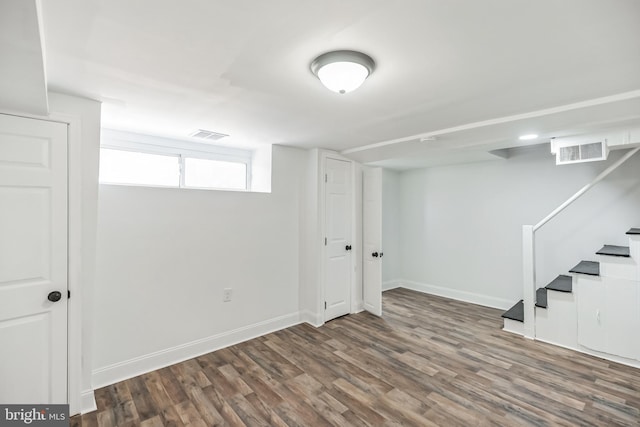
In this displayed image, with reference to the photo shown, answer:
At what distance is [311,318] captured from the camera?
3879 mm

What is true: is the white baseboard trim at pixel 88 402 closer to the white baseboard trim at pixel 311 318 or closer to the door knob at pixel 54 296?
the door knob at pixel 54 296

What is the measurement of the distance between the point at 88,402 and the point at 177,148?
248 centimetres

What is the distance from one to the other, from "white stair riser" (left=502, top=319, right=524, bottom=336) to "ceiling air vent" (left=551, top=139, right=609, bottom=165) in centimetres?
192

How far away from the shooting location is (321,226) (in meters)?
3.88

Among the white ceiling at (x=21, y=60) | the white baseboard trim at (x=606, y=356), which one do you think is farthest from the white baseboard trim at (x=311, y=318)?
the white ceiling at (x=21, y=60)

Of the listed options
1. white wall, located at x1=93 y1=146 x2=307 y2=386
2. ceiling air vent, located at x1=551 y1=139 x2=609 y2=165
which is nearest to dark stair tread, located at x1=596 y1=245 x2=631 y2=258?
ceiling air vent, located at x1=551 y1=139 x2=609 y2=165

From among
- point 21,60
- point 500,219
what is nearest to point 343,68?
point 21,60

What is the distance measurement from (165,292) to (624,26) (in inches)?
143

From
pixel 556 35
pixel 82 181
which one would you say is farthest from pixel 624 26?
pixel 82 181

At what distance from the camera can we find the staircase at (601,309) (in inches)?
111

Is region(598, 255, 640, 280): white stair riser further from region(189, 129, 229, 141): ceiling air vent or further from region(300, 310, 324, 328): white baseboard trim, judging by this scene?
region(189, 129, 229, 141): ceiling air vent

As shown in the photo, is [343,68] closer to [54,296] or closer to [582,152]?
[54,296]

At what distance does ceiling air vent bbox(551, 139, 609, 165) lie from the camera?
2854mm

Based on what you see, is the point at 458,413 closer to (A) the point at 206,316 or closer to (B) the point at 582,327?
(B) the point at 582,327
